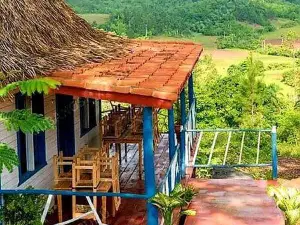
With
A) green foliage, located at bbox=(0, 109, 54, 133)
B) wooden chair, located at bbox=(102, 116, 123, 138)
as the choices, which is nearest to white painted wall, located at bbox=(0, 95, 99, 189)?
wooden chair, located at bbox=(102, 116, 123, 138)

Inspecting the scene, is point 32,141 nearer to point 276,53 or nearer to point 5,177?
point 5,177

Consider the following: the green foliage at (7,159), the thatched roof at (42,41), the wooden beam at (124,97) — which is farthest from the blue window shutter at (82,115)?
the green foliage at (7,159)

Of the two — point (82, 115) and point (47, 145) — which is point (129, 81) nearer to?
point (47, 145)

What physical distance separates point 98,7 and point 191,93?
9015 centimetres

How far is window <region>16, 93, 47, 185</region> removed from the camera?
799cm

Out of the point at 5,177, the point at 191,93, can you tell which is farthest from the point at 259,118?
the point at 5,177

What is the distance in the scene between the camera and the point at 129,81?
6711 millimetres

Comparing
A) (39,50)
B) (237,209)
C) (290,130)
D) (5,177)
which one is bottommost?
(290,130)

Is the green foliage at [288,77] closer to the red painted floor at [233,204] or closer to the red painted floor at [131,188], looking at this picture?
the red painted floor at [131,188]

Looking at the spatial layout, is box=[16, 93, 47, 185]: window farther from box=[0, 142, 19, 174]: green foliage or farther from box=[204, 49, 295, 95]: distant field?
box=[204, 49, 295, 95]: distant field

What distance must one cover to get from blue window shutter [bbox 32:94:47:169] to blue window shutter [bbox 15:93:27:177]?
305 mm

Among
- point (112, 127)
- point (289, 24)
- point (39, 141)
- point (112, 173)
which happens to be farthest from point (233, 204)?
point (289, 24)

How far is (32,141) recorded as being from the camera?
8477mm

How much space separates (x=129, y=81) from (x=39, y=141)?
2.51 metres
